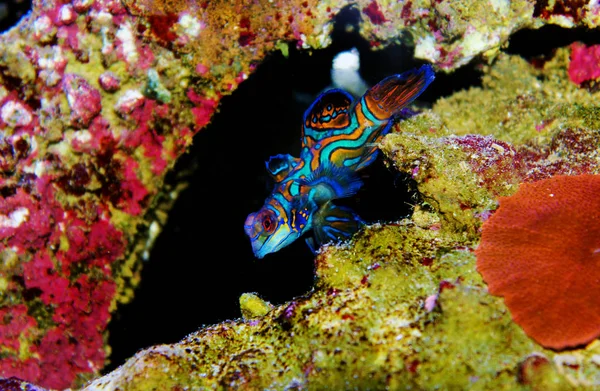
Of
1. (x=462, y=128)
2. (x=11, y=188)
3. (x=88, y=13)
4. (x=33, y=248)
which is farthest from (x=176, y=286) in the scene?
(x=462, y=128)

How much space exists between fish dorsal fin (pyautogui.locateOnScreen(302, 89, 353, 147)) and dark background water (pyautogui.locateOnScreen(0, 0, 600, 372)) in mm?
1011

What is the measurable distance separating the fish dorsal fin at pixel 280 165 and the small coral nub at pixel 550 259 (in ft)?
6.91

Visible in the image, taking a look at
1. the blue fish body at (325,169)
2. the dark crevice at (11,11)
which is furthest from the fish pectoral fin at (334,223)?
the dark crevice at (11,11)

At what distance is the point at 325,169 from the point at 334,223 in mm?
572

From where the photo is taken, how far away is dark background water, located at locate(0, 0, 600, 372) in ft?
16.5

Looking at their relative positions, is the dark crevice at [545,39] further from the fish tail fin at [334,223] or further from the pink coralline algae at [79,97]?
the pink coralline algae at [79,97]

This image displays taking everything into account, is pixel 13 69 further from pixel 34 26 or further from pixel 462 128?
pixel 462 128

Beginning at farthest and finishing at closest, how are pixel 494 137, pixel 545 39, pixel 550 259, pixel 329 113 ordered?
pixel 545 39 → pixel 329 113 → pixel 494 137 → pixel 550 259

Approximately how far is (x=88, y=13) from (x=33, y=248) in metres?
2.62

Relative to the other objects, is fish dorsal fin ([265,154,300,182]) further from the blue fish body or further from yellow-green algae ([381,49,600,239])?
yellow-green algae ([381,49,600,239])

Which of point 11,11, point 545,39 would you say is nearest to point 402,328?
point 545,39

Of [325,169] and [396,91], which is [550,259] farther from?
[325,169]

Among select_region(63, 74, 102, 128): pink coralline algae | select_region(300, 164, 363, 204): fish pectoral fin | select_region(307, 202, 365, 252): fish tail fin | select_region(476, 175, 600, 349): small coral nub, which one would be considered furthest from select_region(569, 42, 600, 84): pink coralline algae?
select_region(63, 74, 102, 128): pink coralline algae

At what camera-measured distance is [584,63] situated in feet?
16.0
